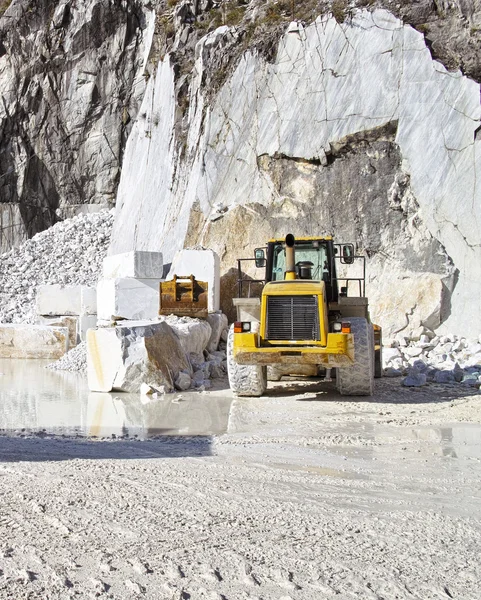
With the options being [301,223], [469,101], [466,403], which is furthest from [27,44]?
[466,403]

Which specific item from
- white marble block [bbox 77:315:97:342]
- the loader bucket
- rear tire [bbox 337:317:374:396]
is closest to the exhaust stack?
rear tire [bbox 337:317:374:396]

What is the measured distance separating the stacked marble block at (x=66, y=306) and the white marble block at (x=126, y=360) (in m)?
8.03

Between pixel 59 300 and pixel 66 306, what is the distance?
0.26m

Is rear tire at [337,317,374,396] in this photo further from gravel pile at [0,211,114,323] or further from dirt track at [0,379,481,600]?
gravel pile at [0,211,114,323]

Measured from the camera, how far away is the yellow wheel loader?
8.52 meters

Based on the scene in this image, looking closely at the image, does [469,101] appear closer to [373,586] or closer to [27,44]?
[373,586]

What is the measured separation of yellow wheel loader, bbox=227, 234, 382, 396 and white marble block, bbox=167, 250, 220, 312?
585 cm

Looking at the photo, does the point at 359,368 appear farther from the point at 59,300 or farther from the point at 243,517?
the point at 59,300

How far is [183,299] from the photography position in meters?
13.1

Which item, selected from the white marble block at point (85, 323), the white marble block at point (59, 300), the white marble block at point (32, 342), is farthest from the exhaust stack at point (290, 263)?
the white marble block at point (59, 300)

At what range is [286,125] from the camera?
63.9ft

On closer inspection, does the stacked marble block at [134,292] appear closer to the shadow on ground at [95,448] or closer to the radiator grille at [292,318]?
the radiator grille at [292,318]

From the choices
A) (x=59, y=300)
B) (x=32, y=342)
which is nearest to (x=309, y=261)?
(x=32, y=342)

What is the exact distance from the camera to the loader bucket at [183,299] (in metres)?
13.1
